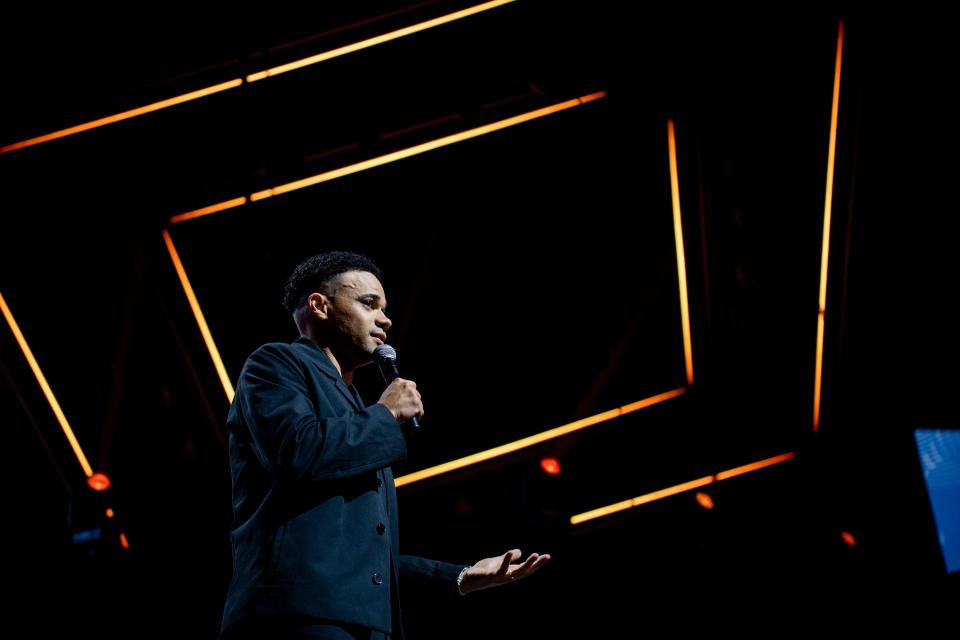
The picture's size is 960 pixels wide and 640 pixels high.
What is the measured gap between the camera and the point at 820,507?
423 centimetres

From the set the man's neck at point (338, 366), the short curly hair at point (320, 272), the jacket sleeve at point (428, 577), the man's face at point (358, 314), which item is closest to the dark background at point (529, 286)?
the short curly hair at point (320, 272)

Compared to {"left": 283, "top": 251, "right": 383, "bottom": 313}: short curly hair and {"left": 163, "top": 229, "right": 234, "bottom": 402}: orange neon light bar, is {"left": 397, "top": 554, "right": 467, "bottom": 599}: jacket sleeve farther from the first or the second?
{"left": 163, "top": 229, "right": 234, "bottom": 402}: orange neon light bar

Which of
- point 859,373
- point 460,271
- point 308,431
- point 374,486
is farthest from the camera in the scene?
point 859,373

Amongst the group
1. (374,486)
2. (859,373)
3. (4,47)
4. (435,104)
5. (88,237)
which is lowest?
(859,373)

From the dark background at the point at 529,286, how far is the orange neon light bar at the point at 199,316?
0.04m

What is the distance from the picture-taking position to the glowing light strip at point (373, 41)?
2.52 m

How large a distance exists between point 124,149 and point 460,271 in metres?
1.65

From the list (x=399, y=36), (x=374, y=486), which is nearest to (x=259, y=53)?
(x=399, y=36)

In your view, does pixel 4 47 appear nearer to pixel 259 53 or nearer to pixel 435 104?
pixel 259 53

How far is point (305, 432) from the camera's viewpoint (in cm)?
128

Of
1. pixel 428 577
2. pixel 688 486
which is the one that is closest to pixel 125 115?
pixel 428 577

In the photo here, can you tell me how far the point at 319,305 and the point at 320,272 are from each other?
4.2 inches

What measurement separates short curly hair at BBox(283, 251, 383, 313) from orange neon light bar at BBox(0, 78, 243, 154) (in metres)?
1.02

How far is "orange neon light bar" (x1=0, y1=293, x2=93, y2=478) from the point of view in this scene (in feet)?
9.92
